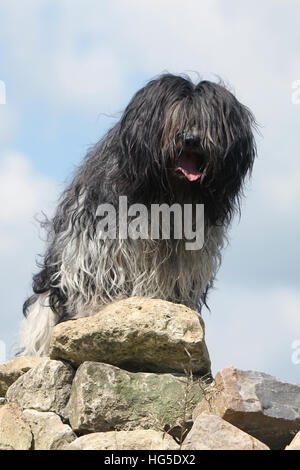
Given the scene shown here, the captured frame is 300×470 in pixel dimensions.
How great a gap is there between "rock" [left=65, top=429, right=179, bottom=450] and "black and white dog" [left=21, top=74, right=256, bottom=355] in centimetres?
261

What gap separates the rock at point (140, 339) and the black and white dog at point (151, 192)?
1.36 m

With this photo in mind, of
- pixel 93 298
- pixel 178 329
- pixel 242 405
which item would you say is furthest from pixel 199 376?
pixel 93 298

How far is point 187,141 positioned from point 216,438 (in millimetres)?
3058

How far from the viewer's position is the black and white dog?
813 centimetres

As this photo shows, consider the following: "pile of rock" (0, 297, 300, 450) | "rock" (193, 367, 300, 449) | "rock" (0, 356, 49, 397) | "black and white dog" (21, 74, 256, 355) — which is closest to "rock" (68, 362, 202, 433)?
"pile of rock" (0, 297, 300, 450)

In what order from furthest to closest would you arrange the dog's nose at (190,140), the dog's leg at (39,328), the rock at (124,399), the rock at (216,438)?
the dog's leg at (39,328), the dog's nose at (190,140), the rock at (124,399), the rock at (216,438)

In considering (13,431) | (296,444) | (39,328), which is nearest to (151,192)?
(39,328)

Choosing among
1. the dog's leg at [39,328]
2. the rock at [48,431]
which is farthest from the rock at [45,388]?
the dog's leg at [39,328]

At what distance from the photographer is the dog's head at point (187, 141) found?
8.08 meters

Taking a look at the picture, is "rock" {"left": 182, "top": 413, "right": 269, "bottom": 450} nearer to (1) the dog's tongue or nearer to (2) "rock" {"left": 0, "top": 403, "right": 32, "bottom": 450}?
(2) "rock" {"left": 0, "top": 403, "right": 32, "bottom": 450}

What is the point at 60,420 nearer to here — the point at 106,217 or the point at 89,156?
the point at 106,217

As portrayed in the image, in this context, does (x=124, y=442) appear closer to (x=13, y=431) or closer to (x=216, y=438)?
(x=216, y=438)

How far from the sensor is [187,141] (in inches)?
315

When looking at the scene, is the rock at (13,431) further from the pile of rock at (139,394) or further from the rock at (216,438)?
the rock at (216,438)
